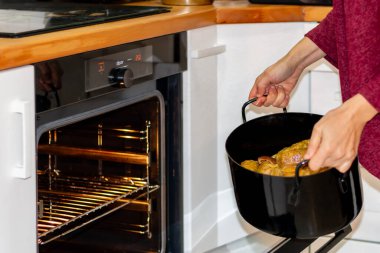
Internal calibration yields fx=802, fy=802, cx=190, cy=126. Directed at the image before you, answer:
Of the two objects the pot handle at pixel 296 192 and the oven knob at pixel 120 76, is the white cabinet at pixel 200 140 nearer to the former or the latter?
the oven knob at pixel 120 76

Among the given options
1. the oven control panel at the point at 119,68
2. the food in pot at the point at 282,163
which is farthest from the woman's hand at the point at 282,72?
the oven control panel at the point at 119,68

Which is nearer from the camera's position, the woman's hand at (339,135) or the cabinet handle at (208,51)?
the woman's hand at (339,135)

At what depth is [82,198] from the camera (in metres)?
1.91

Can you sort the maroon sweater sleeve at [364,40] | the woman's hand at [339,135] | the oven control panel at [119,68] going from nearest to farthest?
1. the woman's hand at [339,135]
2. the maroon sweater sleeve at [364,40]
3. the oven control panel at [119,68]

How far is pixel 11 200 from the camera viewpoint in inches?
54.4

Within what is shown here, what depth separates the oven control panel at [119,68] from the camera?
1.64m

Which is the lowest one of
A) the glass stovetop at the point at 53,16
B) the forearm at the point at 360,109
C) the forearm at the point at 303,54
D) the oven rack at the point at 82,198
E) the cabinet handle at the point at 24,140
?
the oven rack at the point at 82,198

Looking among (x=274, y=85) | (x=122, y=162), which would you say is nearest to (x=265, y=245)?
(x=122, y=162)

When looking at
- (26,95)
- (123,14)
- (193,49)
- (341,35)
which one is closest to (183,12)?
(193,49)

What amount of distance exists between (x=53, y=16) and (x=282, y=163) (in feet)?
2.10

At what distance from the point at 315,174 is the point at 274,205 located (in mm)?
106

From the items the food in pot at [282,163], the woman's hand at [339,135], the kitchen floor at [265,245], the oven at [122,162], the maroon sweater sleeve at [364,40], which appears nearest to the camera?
the woman's hand at [339,135]

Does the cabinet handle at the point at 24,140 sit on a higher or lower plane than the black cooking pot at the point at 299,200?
higher

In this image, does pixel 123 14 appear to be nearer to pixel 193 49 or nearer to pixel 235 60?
pixel 193 49
